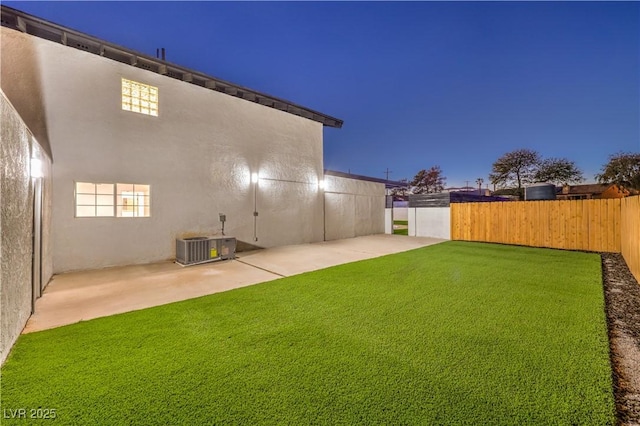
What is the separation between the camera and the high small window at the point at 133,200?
20.2 ft

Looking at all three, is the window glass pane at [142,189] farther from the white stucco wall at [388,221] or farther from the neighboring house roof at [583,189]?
the neighboring house roof at [583,189]

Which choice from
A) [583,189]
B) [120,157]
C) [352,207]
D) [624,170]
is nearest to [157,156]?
[120,157]

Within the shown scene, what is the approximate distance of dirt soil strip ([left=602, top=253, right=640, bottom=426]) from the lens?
1726 millimetres

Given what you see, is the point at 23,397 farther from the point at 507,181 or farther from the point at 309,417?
the point at 507,181

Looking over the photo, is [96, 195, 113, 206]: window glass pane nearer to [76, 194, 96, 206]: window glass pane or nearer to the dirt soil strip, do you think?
[76, 194, 96, 206]: window glass pane

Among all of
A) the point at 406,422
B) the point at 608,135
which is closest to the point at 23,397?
the point at 406,422

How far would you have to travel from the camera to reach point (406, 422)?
156 centimetres

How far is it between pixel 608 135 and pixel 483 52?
24317 mm

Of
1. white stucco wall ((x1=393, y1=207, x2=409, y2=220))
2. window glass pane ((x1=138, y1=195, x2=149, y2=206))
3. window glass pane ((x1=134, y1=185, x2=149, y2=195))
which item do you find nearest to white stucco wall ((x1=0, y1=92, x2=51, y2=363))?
window glass pane ((x1=134, y1=185, x2=149, y2=195))

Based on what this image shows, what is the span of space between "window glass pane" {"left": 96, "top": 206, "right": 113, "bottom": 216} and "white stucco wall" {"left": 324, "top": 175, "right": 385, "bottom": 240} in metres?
7.23

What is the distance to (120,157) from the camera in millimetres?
6012

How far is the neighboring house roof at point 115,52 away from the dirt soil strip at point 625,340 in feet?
30.6

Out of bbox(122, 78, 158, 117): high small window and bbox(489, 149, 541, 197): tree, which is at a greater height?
bbox(489, 149, 541, 197): tree

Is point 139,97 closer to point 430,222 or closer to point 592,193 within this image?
point 430,222
